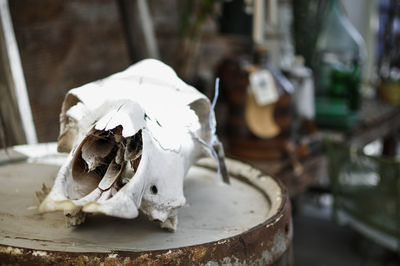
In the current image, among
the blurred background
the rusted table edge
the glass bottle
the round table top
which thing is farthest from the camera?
the glass bottle

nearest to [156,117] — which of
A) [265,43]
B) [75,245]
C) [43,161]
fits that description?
[75,245]

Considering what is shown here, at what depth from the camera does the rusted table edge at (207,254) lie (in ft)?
1.88

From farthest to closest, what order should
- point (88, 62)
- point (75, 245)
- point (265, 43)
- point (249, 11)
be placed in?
point (265, 43)
point (249, 11)
point (88, 62)
point (75, 245)

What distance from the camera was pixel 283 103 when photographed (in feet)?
8.38

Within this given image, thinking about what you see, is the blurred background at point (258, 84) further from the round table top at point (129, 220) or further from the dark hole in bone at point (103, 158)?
the dark hole in bone at point (103, 158)

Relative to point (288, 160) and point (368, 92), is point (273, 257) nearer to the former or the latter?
point (288, 160)

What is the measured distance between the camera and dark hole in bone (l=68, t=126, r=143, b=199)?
668mm

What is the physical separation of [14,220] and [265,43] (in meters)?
3.27

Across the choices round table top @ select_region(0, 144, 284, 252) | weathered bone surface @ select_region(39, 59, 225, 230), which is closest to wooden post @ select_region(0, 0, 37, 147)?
round table top @ select_region(0, 144, 284, 252)

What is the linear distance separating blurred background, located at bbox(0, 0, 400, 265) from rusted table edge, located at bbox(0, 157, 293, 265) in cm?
73

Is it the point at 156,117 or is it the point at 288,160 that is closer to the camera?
the point at 156,117

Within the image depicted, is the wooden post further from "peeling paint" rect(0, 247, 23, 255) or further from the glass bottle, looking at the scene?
the glass bottle

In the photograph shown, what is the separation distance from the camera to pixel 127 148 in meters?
0.69

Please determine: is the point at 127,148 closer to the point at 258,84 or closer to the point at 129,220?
the point at 129,220
